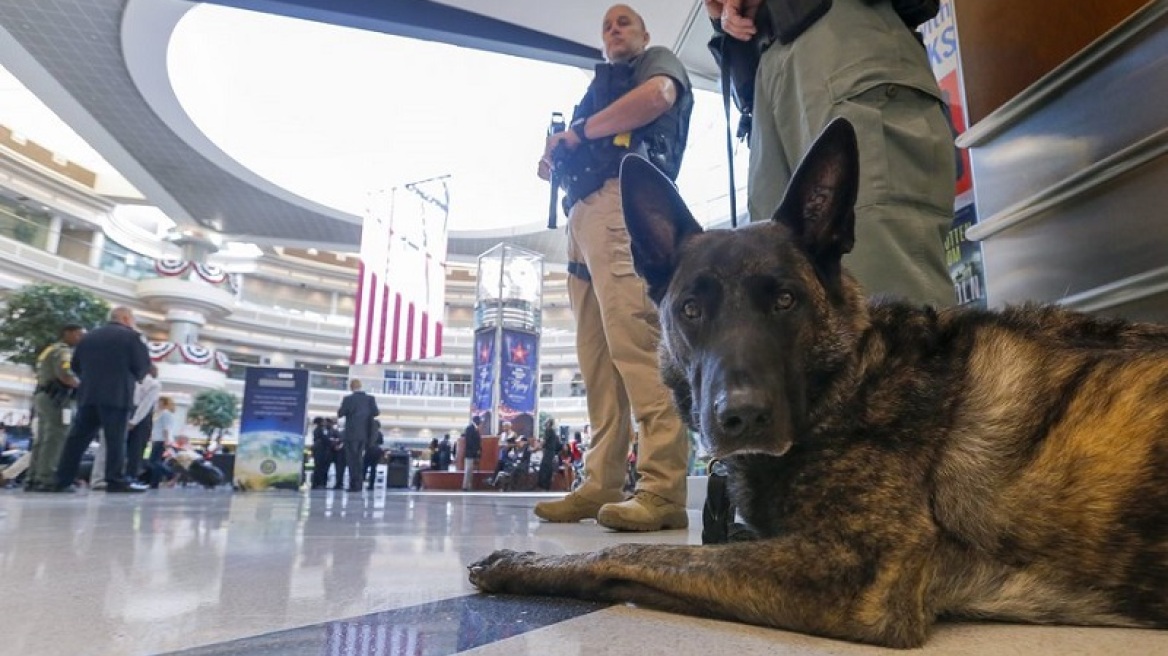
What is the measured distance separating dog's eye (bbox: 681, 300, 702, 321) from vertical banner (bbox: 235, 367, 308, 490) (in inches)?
409

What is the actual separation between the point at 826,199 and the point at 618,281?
159 cm

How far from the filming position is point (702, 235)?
67.7 inches

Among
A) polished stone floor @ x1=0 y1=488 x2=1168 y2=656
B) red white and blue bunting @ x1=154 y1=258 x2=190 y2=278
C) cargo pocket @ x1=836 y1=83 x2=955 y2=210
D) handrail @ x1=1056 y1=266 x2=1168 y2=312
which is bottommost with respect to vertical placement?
polished stone floor @ x1=0 y1=488 x2=1168 y2=656

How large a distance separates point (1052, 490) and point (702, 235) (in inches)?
35.6

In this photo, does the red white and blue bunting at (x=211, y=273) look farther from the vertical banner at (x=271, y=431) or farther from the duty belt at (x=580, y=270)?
the duty belt at (x=580, y=270)

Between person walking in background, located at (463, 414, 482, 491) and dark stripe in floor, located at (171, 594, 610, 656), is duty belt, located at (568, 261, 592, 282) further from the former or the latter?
person walking in background, located at (463, 414, 482, 491)

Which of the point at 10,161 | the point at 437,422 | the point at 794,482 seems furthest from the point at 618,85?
the point at 437,422

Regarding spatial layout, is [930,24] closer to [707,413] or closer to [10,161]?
[707,413]

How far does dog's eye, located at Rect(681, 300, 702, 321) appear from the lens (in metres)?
1.57

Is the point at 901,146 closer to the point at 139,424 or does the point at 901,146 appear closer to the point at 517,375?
the point at 139,424

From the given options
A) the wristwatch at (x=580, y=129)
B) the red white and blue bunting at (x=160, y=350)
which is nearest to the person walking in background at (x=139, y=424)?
the wristwatch at (x=580, y=129)

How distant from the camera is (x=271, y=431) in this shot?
10727 millimetres

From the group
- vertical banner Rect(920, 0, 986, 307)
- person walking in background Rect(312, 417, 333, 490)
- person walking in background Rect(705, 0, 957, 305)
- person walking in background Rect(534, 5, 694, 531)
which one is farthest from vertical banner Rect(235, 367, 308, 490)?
person walking in background Rect(705, 0, 957, 305)

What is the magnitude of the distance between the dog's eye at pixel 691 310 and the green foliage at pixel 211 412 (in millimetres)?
34649
